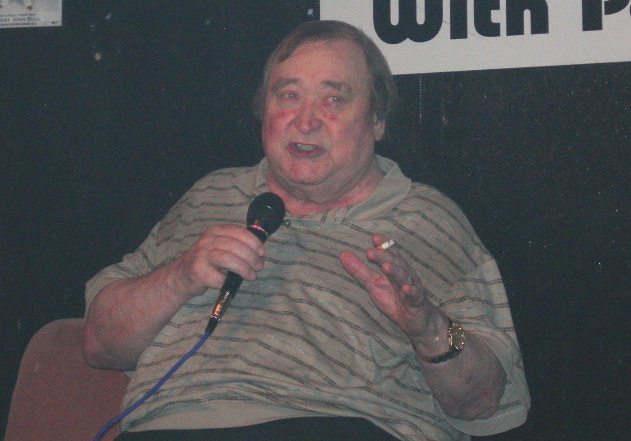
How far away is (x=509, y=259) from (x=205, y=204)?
843 mm

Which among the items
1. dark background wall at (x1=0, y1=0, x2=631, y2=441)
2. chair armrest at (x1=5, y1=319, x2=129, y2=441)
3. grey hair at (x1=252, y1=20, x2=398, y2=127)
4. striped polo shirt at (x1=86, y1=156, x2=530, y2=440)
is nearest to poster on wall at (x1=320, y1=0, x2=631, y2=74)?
dark background wall at (x1=0, y1=0, x2=631, y2=441)

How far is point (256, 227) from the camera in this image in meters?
1.42

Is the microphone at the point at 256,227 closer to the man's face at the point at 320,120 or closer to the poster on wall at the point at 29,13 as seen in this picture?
the man's face at the point at 320,120

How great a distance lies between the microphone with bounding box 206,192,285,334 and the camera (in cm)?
136

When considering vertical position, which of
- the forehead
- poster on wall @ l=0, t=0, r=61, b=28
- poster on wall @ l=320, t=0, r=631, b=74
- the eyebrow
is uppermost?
poster on wall @ l=0, t=0, r=61, b=28

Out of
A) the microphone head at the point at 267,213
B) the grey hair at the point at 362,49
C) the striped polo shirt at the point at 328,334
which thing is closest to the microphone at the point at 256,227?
the microphone head at the point at 267,213

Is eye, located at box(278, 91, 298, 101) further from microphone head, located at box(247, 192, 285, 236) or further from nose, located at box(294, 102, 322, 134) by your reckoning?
microphone head, located at box(247, 192, 285, 236)

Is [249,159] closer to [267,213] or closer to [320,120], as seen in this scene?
[320,120]

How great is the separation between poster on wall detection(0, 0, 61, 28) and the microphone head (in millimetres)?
1320

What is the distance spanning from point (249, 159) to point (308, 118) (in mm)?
545

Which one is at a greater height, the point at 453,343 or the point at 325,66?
the point at 325,66

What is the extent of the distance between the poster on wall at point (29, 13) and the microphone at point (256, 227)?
52.2 inches

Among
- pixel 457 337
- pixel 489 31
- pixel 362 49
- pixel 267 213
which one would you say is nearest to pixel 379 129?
pixel 362 49

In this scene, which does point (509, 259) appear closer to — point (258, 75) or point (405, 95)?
point (405, 95)
